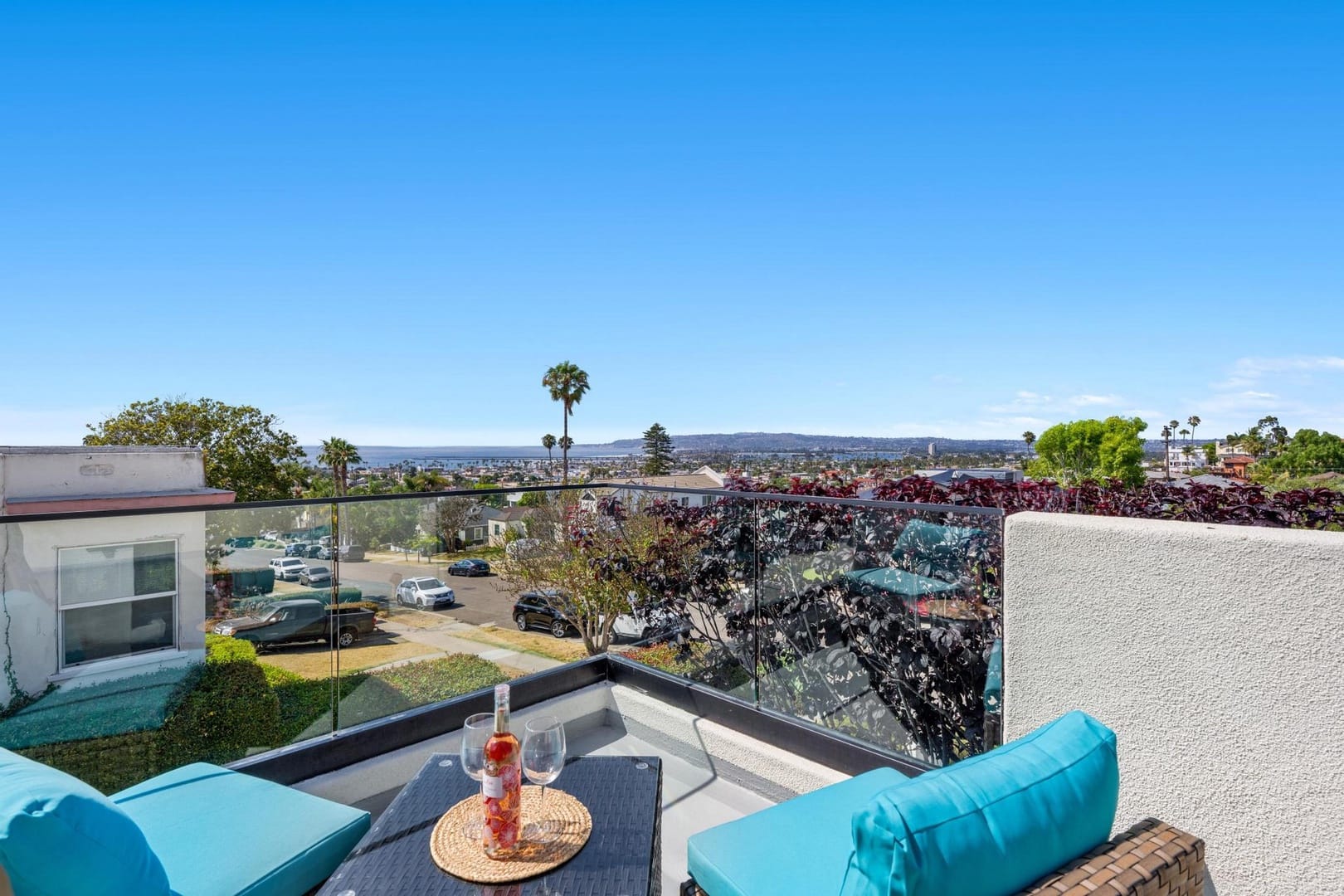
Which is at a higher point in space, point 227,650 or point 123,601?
point 123,601

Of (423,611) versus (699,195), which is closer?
(423,611)

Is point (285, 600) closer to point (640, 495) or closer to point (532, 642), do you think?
point (532, 642)

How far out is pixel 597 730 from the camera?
374 centimetres

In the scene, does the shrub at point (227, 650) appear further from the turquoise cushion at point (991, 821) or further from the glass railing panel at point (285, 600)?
the turquoise cushion at point (991, 821)

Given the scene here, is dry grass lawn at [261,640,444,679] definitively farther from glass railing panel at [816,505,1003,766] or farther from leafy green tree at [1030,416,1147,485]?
leafy green tree at [1030,416,1147,485]

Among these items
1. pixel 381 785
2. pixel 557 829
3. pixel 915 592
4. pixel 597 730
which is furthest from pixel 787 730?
pixel 381 785

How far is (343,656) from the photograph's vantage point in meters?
2.88

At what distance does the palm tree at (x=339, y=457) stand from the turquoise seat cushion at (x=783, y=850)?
35.3 meters

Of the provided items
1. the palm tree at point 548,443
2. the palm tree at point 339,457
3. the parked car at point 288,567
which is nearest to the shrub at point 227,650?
the parked car at point 288,567

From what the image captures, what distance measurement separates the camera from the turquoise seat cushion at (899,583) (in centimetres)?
241

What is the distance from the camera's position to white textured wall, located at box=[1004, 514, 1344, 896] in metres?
1.39

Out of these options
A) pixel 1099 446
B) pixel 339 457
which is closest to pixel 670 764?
pixel 339 457

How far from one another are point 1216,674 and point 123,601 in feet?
11.0

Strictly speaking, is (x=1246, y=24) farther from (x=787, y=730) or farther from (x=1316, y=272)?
(x=1316, y=272)
